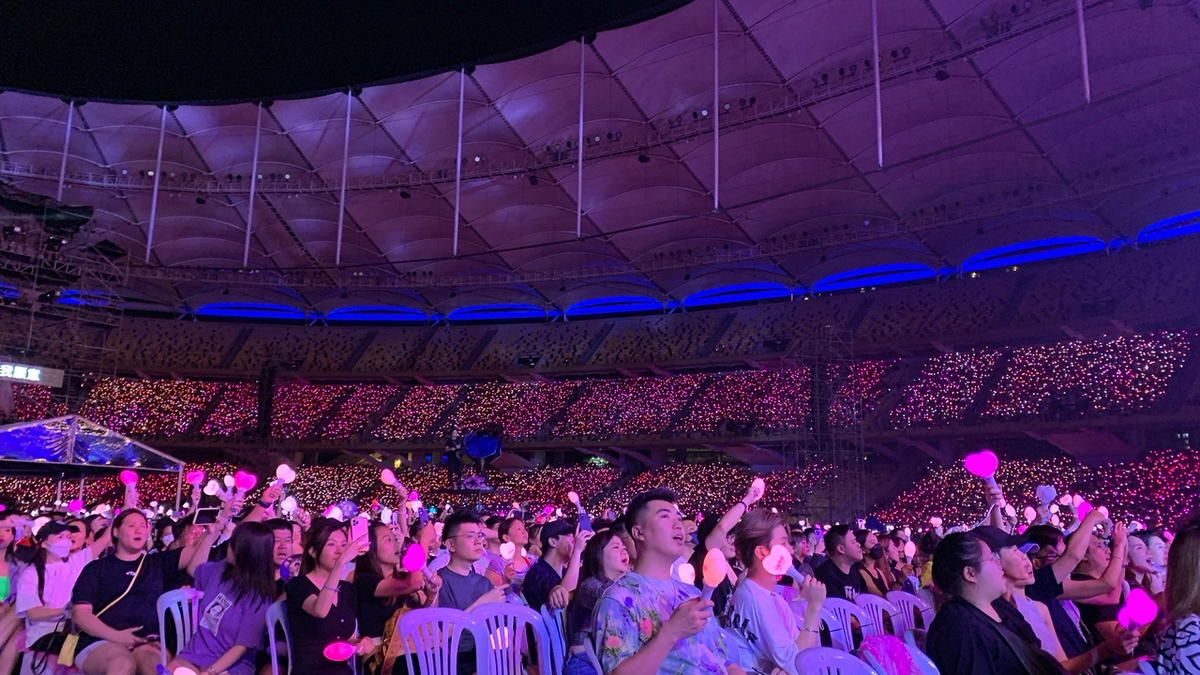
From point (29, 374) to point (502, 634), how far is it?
23.3 m

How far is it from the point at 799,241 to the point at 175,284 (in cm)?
2460

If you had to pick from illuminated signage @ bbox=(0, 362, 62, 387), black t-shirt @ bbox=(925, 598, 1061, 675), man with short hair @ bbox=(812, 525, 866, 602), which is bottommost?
black t-shirt @ bbox=(925, 598, 1061, 675)

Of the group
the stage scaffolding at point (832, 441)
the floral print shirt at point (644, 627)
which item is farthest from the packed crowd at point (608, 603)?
the stage scaffolding at point (832, 441)

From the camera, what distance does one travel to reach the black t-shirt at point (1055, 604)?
4.90 metres

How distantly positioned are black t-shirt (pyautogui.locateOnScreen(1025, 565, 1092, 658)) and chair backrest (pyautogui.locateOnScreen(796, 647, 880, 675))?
1.66 meters

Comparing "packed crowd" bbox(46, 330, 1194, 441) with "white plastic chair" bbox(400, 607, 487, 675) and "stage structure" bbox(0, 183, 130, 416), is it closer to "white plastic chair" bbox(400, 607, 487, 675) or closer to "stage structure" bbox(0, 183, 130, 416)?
"stage structure" bbox(0, 183, 130, 416)

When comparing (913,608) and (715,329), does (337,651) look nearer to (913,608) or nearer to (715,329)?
(913,608)

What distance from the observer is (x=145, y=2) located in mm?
10273

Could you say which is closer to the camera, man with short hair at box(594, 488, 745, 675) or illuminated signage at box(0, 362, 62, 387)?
man with short hair at box(594, 488, 745, 675)

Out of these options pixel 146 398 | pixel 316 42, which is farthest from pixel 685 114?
pixel 146 398

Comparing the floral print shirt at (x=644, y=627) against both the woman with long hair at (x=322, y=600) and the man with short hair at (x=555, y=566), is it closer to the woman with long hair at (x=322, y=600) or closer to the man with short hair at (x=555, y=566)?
the woman with long hair at (x=322, y=600)

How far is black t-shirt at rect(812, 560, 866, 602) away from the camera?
6742 mm

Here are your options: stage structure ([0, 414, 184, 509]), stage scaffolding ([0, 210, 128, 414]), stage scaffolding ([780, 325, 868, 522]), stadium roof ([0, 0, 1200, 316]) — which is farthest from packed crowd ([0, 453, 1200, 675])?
stage scaffolding ([0, 210, 128, 414])

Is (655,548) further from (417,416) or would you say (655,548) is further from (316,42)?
(417,416)
